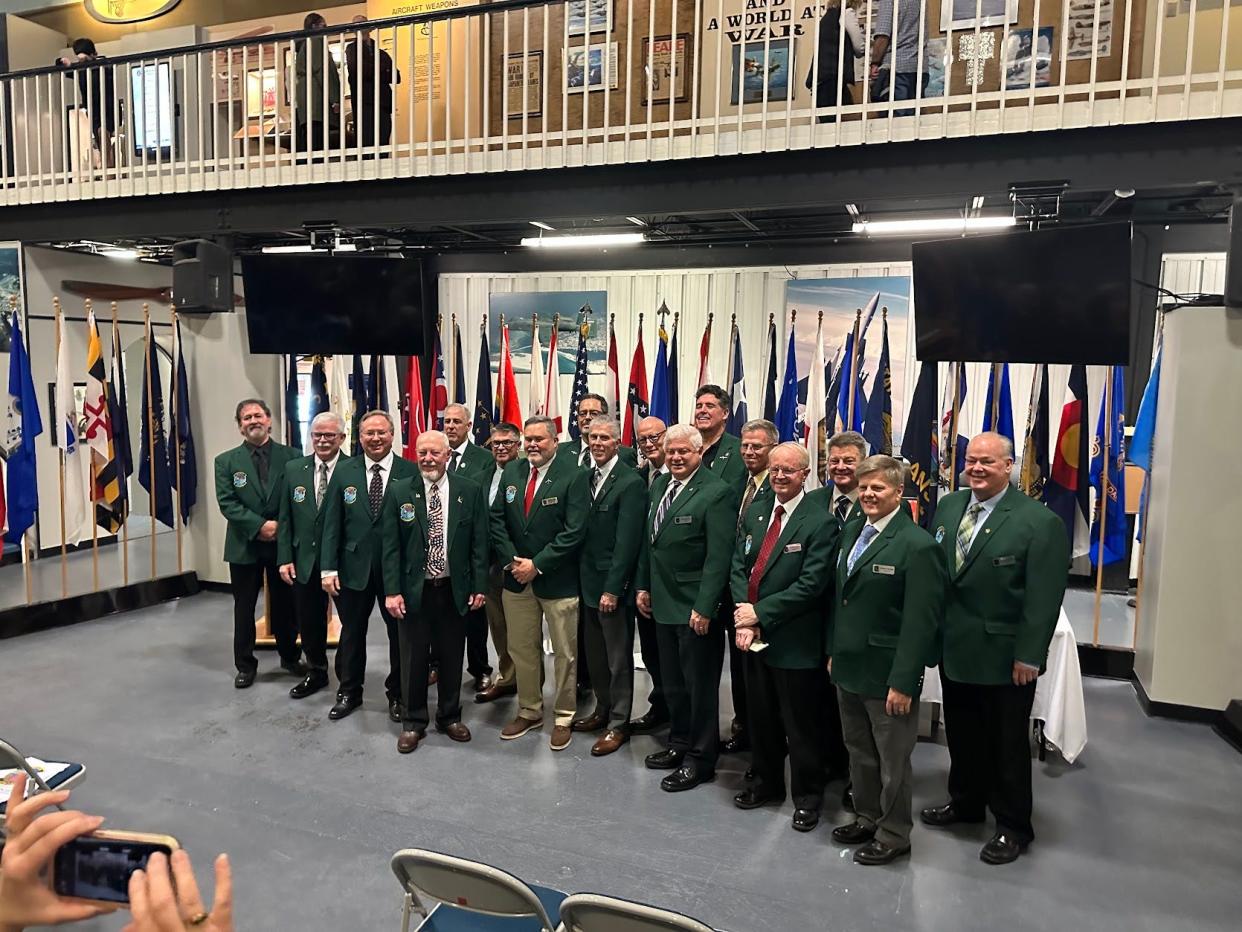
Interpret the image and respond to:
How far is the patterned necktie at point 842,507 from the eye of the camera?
416 cm

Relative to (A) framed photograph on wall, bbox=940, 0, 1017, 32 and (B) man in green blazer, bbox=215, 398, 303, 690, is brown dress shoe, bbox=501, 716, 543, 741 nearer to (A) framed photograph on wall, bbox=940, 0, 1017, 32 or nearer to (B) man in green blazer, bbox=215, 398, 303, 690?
(B) man in green blazer, bbox=215, 398, 303, 690

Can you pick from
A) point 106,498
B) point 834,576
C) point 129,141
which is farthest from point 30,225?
point 834,576

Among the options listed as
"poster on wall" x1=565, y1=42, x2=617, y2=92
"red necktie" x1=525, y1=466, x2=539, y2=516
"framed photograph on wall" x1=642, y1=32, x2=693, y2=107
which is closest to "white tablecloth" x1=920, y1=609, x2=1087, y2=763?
"red necktie" x1=525, y1=466, x2=539, y2=516

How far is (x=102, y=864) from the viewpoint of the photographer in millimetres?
1034

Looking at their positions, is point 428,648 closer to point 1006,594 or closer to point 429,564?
point 429,564

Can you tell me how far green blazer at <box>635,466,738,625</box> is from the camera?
4.05 meters

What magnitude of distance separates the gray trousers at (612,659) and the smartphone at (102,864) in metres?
3.60

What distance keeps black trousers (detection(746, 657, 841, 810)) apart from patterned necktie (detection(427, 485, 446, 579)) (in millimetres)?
1717

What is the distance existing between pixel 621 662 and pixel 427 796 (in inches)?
46.7

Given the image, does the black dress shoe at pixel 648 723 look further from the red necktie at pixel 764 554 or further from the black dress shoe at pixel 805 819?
the red necktie at pixel 764 554

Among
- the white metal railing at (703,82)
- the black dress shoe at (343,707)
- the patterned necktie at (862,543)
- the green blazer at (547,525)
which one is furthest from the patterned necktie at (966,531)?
the black dress shoe at (343,707)

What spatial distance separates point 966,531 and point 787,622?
0.83m

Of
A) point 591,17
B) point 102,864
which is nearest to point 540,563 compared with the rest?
point 102,864

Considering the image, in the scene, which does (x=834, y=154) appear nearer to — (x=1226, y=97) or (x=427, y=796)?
(x=1226, y=97)
